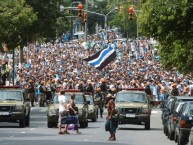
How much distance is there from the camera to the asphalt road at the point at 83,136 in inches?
1302

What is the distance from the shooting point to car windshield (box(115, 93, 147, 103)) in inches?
1688

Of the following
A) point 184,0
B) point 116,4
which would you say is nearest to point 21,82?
point 184,0

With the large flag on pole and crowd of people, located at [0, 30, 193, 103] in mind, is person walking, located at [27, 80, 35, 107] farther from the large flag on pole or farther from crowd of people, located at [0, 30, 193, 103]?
the large flag on pole

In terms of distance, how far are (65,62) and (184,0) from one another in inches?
2287

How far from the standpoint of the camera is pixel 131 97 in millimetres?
43062

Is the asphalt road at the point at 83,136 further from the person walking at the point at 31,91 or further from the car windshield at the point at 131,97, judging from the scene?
the person walking at the point at 31,91

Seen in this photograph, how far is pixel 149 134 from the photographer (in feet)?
128

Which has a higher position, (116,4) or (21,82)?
(116,4)

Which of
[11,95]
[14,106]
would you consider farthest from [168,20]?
[11,95]

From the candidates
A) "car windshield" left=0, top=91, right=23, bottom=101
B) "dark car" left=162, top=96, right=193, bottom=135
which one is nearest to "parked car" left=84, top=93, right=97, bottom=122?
"car windshield" left=0, top=91, right=23, bottom=101

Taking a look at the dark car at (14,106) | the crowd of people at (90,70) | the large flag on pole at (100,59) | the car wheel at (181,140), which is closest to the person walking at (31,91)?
the crowd of people at (90,70)

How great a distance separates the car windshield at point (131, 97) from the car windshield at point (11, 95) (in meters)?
4.05

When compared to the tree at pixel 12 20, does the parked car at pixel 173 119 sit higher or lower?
lower

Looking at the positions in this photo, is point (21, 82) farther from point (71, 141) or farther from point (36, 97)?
point (71, 141)
